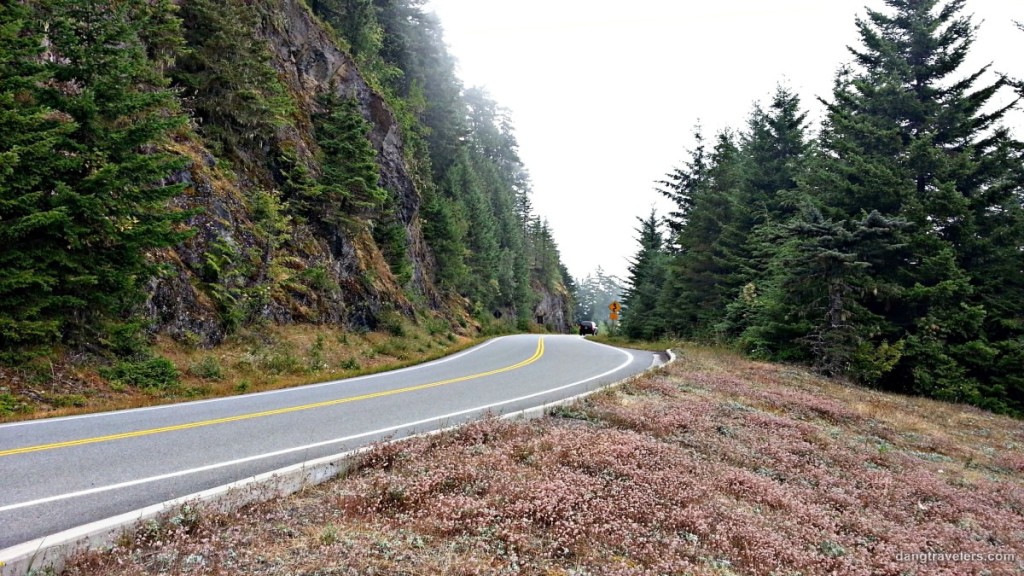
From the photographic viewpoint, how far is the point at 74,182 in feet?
34.1

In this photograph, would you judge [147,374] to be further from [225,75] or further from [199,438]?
[225,75]

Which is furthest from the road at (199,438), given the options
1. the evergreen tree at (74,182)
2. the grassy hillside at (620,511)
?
the evergreen tree at (74,182)

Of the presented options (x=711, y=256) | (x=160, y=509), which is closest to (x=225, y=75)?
(x=160, y=509)

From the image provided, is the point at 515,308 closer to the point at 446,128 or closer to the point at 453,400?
the point at 446,128

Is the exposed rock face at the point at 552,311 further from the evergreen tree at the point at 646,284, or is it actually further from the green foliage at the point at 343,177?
the green foliage at the point at 343,177

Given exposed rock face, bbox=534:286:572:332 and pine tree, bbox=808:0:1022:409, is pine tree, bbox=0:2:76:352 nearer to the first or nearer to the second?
pine tree, bbox=808:0:1022:409

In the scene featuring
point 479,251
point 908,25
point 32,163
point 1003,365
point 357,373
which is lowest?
point 357,373

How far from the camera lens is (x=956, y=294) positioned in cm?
1945

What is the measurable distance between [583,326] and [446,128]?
→ 28633mm

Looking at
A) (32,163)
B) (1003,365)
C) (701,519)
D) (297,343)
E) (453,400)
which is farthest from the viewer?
(1003,365)

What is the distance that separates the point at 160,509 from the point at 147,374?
8908 mm

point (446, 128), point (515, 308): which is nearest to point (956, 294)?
point (446, 128)

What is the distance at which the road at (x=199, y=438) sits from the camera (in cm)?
489

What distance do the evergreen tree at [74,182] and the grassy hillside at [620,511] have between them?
343 inches
